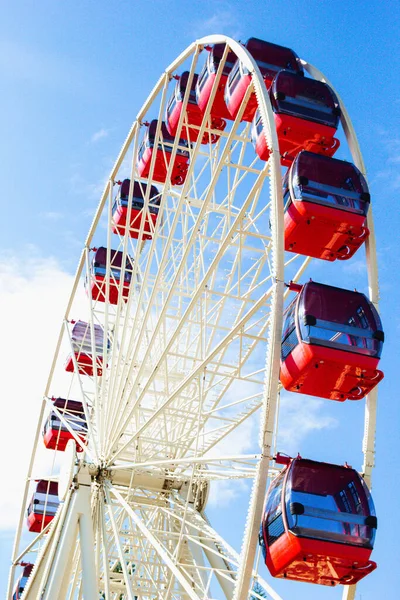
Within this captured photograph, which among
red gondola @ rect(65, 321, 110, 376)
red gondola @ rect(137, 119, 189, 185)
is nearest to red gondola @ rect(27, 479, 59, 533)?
red gondola @ rect(65, 321, 110, 376)

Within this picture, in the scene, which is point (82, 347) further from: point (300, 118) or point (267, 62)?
point (300, 118)

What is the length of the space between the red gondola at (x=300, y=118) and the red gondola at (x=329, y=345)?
8.67 ft

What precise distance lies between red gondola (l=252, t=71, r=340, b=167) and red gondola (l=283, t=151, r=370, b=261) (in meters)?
0.81

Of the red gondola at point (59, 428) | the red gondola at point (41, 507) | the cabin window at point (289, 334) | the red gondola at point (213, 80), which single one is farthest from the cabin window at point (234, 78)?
the red gondola at point (41, 507)

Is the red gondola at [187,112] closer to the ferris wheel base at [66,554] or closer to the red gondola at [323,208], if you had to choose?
the red gondola at [323,208]

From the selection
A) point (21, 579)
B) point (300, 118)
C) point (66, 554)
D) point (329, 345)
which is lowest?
point (21, 579)

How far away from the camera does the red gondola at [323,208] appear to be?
1246 cm

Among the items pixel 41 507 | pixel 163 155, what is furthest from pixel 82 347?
pixel 163 155

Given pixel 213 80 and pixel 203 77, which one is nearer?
pixel 213 80

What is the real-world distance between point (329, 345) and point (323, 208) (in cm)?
207

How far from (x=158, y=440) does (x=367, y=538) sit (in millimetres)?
6457

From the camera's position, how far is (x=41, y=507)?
2302 cm

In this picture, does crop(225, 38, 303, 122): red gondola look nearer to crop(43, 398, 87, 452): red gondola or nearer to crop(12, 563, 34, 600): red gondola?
crop(43, 398, 87, 452): red gondola

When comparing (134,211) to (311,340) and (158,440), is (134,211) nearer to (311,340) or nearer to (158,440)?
(158,440)
